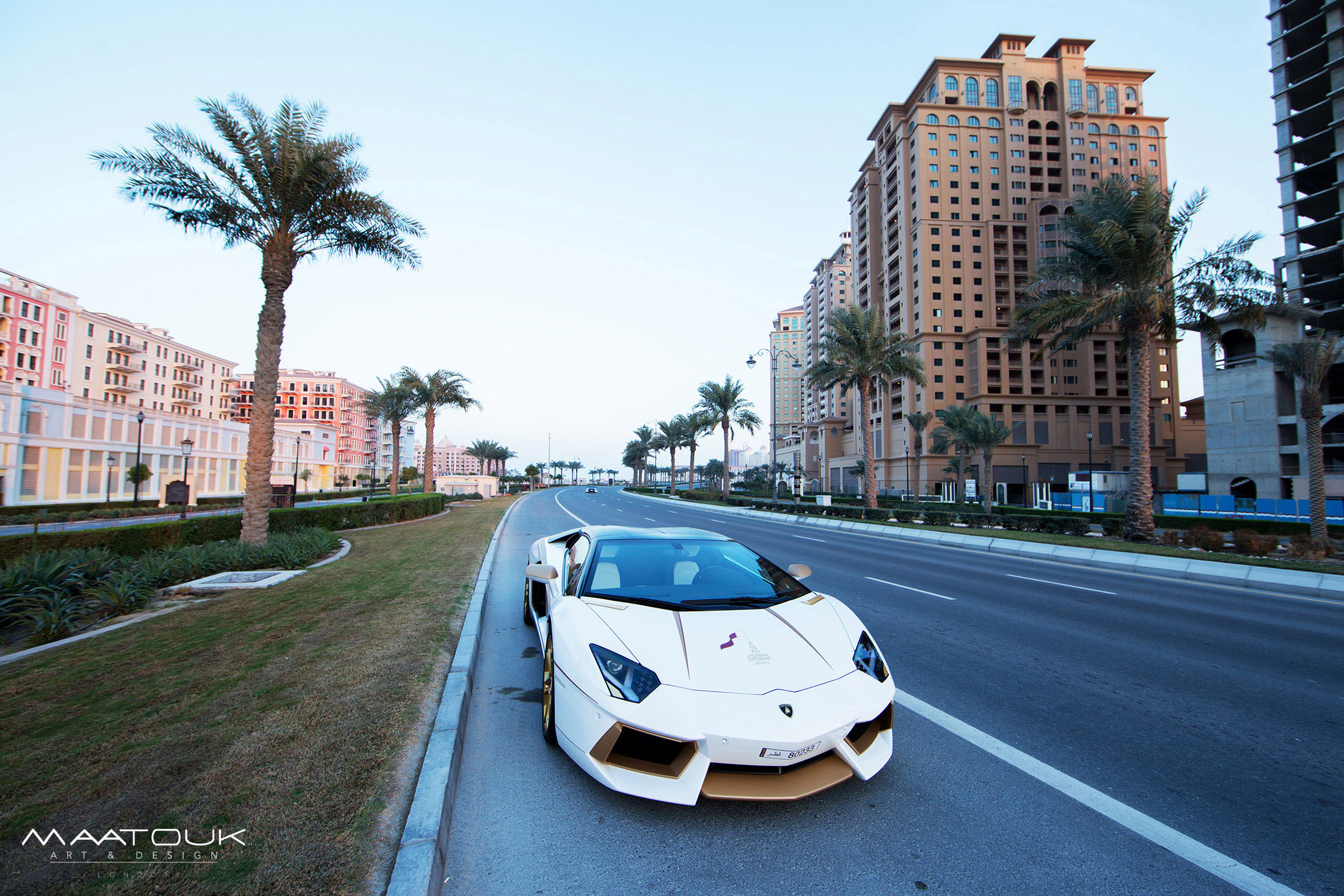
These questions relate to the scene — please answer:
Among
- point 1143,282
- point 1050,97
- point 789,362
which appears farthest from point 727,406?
point 789,362

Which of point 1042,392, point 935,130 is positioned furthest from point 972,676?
point 935,130

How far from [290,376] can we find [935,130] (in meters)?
121

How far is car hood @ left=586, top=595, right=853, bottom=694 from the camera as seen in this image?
293 centimetres

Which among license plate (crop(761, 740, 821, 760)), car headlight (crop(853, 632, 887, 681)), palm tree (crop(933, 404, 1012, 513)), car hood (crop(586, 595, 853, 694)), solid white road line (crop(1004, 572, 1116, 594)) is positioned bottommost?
solid white road line (crop(1004, 572, 1116, 594))

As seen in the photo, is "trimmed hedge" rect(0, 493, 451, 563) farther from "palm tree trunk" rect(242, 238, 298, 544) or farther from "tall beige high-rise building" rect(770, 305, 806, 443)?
"tall beige high-rise building" rect(770, 305, 806, 443)

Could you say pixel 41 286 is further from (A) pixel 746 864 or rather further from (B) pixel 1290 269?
(B) pixel 1290 269

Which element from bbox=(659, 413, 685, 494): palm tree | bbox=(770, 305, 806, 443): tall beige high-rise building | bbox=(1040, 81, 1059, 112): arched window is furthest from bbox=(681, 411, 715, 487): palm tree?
bbox=(770, 305, 806, 443): tall beige high-rise building

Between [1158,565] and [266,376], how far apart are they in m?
20.5

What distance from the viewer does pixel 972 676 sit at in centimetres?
516

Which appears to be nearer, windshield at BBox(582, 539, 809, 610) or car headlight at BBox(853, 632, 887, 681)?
car headlight at BBox(853, 632, 887, 681)

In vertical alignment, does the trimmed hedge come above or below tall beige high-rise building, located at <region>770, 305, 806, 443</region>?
below

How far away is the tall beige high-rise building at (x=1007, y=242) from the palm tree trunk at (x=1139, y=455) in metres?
53.1

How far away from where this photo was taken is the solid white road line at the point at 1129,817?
2449 mm

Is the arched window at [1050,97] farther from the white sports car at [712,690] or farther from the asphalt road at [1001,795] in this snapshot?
the white sports car at [712,690]
